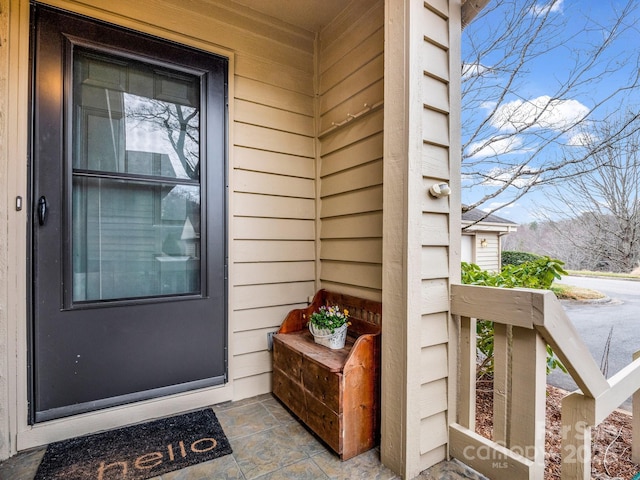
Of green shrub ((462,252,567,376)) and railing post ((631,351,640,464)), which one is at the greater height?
green shrub ((462,252,567,376))

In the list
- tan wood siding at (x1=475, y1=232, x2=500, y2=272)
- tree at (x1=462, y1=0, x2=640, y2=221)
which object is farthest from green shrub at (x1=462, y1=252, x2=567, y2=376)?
tan wood siding at (x1=475, y1=232, x2=500, y2=272)

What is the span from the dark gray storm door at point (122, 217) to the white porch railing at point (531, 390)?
5.01ft

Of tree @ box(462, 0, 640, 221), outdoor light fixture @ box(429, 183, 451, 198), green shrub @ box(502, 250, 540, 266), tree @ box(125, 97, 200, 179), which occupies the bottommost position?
green shrub @ box(502, 250, 540, 266)

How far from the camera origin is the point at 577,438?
1220 millimetres

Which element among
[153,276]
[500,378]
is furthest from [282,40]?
[500,378]

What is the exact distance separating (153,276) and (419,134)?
5.46 feet

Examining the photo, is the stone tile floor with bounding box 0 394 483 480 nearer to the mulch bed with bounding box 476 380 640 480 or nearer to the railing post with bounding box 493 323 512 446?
the railing post with bounding box 493 323 512 446

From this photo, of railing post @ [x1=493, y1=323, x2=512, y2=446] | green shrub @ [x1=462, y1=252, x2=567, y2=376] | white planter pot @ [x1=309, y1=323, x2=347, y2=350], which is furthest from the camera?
green shrub @ [x1=462, y1=252, x2=567, y2=376]

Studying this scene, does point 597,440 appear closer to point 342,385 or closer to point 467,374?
point 467,374

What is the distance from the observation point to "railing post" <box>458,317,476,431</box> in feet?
4.70

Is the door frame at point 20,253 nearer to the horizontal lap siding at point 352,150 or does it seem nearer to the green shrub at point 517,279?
the horizontal lap siding at point 352,150

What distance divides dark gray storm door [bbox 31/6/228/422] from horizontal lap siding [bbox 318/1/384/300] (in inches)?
29.1

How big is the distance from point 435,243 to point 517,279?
0.97m

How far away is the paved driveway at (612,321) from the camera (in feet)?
6.70
